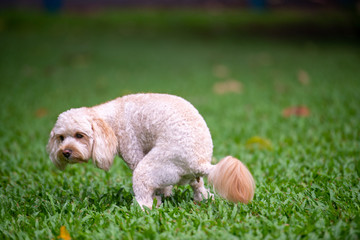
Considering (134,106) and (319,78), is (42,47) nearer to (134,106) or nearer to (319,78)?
(319,78)

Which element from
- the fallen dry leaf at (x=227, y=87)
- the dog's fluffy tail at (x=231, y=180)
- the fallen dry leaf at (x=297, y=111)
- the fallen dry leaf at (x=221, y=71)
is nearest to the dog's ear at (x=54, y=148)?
the dog's fluffy tail at (x=231, y=180)

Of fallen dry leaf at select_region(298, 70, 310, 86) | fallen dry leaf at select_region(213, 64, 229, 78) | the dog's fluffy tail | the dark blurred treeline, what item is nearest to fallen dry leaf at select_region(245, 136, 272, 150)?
the dog's fluffy tail

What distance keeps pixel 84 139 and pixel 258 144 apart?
7.71 feet

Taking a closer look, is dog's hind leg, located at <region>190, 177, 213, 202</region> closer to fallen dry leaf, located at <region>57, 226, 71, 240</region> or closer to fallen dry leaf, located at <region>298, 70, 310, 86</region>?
fallen dry leaf, located at <region>57, 226, 71, 240</region>

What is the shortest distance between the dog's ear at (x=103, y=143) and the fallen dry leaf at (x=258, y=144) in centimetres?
211

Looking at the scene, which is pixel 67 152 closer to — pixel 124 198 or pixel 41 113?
pixel 124 198

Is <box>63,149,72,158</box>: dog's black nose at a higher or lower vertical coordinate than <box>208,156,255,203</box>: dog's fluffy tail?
higher

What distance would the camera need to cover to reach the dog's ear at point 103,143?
2596mm

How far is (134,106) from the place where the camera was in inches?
109

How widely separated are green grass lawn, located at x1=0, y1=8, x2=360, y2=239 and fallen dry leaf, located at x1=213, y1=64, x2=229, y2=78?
5cm

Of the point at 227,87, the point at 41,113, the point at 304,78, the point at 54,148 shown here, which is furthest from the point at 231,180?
the point at 304,78

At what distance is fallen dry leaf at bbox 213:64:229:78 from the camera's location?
29.1 ft

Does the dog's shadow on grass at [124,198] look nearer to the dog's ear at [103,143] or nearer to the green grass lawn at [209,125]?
the green grass lawn at [209,125]

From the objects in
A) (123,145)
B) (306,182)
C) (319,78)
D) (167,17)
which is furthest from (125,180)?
(167,17)
